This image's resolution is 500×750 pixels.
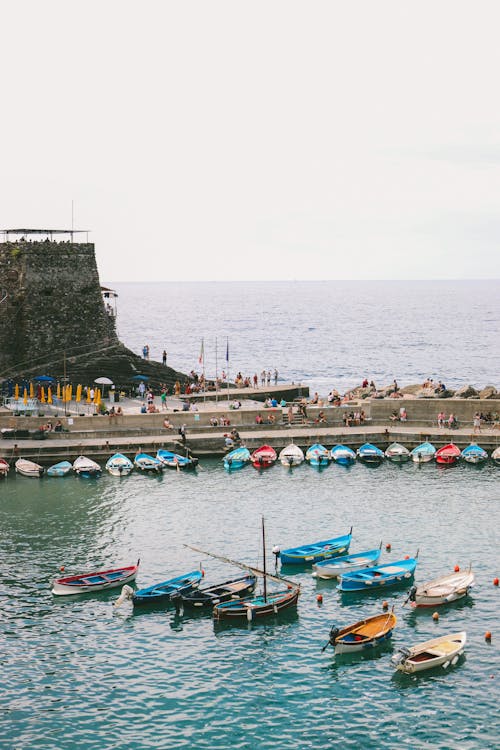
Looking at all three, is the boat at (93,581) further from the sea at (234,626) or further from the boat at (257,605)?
the boat at (257,605)

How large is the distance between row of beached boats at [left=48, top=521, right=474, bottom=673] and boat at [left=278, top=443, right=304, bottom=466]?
16.4m

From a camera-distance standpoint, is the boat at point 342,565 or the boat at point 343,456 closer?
the boat at point 342,565

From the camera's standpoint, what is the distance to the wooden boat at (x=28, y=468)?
58.4m

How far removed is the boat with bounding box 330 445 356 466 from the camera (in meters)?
61.8

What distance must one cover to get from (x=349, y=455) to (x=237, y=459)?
22.7 feet

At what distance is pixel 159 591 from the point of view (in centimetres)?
4031

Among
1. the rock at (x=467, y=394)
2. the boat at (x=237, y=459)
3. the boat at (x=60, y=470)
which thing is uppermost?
the rock at (x=467, y=394)

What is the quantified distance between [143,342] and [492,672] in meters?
149

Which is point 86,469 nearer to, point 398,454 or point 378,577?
point 398,454

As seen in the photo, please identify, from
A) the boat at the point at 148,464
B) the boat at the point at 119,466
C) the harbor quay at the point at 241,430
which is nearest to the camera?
the boat at the point at 119,466

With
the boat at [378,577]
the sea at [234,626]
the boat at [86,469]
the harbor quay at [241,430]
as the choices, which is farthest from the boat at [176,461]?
the boat at [378,577]

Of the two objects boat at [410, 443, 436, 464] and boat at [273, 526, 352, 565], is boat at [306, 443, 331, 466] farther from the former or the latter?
boat at [273, 526, 352, 565]

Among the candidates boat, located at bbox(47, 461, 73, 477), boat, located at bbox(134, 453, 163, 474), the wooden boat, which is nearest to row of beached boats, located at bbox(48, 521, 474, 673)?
boat, located at bbox(134, 453, 163, 474)

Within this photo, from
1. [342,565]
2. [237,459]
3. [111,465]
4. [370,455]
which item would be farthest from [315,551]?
[111,465]
